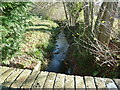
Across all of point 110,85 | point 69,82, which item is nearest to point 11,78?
point 69,82

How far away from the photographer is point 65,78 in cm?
143

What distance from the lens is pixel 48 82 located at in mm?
1343

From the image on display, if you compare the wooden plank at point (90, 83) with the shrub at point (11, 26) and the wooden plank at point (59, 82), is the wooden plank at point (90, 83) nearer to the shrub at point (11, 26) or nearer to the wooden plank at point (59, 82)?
the wooden plank at point (59, 82)

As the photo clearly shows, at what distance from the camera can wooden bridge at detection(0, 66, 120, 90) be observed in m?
1.27

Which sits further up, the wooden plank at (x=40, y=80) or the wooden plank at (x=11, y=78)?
the wooden plank at (x=11, y=78)

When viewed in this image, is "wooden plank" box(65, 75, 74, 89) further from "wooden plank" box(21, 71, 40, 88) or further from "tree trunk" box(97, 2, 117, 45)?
"tree trunk" box(97, 2, 117, 45)

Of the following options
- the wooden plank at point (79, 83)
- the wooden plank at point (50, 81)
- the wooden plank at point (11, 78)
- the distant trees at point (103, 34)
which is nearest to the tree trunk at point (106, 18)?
the distant trees at point (103, 34)

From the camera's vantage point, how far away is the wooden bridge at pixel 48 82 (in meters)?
1.27

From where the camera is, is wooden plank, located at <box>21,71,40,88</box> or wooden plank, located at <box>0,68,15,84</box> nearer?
wooden plank, located at <box>21,71,40,88</box>

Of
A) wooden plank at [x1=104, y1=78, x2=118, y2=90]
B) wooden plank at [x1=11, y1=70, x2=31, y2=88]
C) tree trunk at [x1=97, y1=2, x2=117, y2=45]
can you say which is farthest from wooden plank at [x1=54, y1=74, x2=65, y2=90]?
tree trunk at [x1=97, y1=2, x2=117, y2=45]

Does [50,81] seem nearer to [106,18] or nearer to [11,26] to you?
[11,26]

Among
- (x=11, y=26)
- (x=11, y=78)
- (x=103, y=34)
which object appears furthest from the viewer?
(x=103, y=34)

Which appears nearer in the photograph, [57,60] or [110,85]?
[110,85]

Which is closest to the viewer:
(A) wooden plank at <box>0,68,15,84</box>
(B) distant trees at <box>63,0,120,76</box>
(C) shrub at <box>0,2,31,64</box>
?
(A) wooden plank at <box>0,68,15,84</box>
